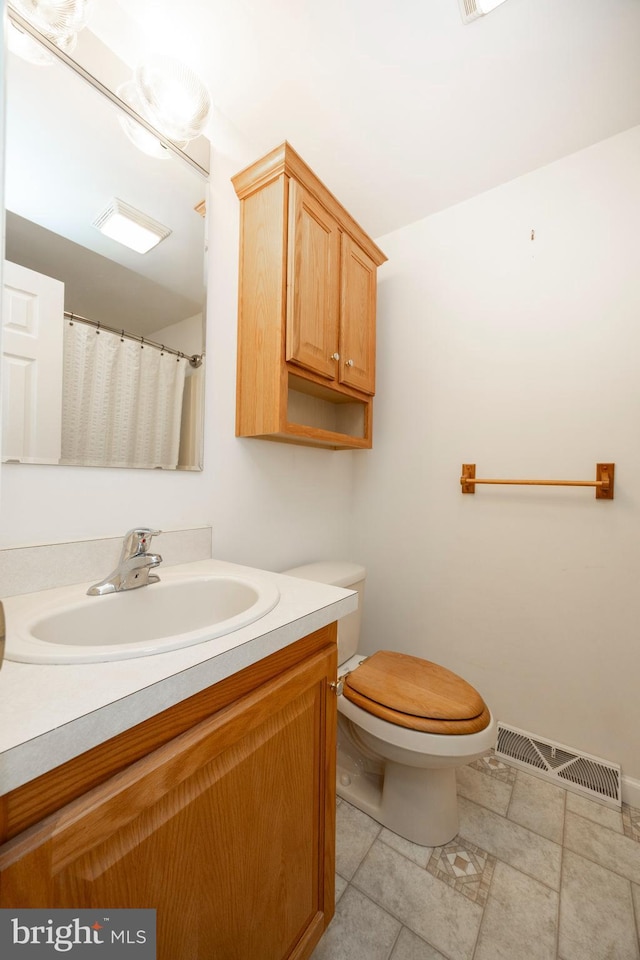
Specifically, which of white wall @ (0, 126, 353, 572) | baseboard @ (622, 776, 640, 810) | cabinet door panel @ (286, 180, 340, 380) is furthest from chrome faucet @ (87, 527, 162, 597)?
baseboard @ (622, 776, 640, 810)

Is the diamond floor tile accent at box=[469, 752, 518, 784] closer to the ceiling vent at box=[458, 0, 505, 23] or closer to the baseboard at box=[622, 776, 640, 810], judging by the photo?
the baseboard at box=[622, 776, 640, 810]

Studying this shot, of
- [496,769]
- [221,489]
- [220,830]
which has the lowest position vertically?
[496,769]

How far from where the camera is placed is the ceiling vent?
981 millimetres

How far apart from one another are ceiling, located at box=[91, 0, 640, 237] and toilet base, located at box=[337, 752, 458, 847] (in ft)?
6.96

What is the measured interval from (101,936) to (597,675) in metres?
1.60

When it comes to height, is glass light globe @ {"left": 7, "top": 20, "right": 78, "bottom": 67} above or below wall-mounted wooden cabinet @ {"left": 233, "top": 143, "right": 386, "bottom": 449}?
above

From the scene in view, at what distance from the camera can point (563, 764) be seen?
140 centimetres

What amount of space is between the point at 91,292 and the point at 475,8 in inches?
49.7

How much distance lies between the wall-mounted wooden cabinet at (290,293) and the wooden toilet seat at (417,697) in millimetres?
857

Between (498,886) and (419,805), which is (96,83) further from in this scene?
(498,886)

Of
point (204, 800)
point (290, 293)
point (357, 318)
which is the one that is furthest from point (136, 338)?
point (204, 800)

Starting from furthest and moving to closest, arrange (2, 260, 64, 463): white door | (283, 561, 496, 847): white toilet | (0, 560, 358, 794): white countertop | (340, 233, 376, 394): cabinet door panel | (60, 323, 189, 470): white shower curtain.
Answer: (340, 233, 376, 394): cabinet door panel → (283, 561, 496, 847): white toilet → (60, 323, 189, 470): white shower curtain → (2, 260, 64, 463): white door → (0, 560, 358, 794): white countertop

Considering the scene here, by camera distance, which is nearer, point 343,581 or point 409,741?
point 409,741

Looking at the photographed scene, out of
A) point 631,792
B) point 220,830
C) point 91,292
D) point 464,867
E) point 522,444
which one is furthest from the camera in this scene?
point 522,444
